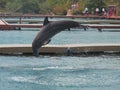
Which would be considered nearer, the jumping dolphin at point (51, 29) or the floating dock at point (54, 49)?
the jumping dolphin at point (51, 29)

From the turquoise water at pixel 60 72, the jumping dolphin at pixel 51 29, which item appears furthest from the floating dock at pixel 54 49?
the jumping dolphin at pixel 51 29

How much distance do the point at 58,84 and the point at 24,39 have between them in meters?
28.8

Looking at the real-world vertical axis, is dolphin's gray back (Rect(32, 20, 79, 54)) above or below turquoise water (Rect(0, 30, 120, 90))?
above

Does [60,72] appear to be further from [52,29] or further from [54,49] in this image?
[52,29]

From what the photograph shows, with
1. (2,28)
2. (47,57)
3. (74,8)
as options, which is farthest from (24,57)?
(74,8)

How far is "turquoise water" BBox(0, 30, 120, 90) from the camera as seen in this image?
841 inches

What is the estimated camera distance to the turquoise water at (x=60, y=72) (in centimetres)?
2136

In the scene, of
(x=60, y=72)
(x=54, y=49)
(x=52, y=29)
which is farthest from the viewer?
(x=54, y=49)

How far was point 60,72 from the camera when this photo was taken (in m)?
25.0

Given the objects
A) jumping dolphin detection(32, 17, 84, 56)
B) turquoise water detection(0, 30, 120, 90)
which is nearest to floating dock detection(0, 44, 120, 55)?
turquoise water detection(0, 30, 120, 90)

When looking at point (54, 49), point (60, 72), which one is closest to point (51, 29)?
point (60, 72)

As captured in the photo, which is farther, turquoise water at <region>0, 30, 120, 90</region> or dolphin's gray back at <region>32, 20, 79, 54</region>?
turquoise water at <region>0, 30, 120, 90</region>

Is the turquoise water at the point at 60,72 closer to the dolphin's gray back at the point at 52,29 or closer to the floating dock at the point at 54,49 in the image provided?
the floating dock at the point at 54,49

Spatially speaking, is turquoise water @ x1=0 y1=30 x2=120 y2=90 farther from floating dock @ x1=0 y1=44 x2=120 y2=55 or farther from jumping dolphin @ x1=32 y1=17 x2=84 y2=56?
jumping dolphin @ x1=32 y1=17 x2=84 y2=56
